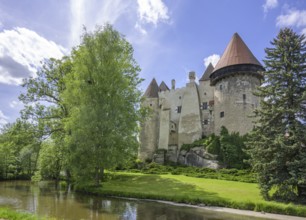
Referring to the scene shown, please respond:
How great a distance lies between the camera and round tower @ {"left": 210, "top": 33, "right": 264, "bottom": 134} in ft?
114

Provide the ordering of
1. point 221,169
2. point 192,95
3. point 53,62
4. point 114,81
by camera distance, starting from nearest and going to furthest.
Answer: point 114,81
point 53,62
point 221,169
point 192,95

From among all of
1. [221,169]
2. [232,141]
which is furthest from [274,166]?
[232,141]

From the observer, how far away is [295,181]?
1358cm

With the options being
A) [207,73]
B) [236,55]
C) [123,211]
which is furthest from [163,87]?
[123,211]

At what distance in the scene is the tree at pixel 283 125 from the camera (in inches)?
555

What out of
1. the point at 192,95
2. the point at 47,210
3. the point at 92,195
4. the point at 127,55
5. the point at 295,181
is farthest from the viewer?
the point at 192,95

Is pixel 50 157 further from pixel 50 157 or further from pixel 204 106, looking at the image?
pixel 204 106

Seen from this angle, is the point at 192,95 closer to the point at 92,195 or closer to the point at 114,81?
the point at 114,81

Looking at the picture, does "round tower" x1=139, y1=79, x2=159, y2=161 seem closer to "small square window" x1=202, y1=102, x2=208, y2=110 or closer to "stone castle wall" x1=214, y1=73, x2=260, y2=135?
"small square window" x1=202, y1=102, x2=208, y2=110

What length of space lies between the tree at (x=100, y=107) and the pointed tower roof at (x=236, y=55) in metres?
19.6

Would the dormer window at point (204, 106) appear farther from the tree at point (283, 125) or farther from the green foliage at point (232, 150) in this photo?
the tree at point (283, 125)

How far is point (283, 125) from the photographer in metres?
15.3

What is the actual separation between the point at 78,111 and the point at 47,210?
328 inches

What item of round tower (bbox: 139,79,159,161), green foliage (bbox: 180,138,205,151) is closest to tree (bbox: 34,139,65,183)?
round tower (bbox: 139,79,159,161)
